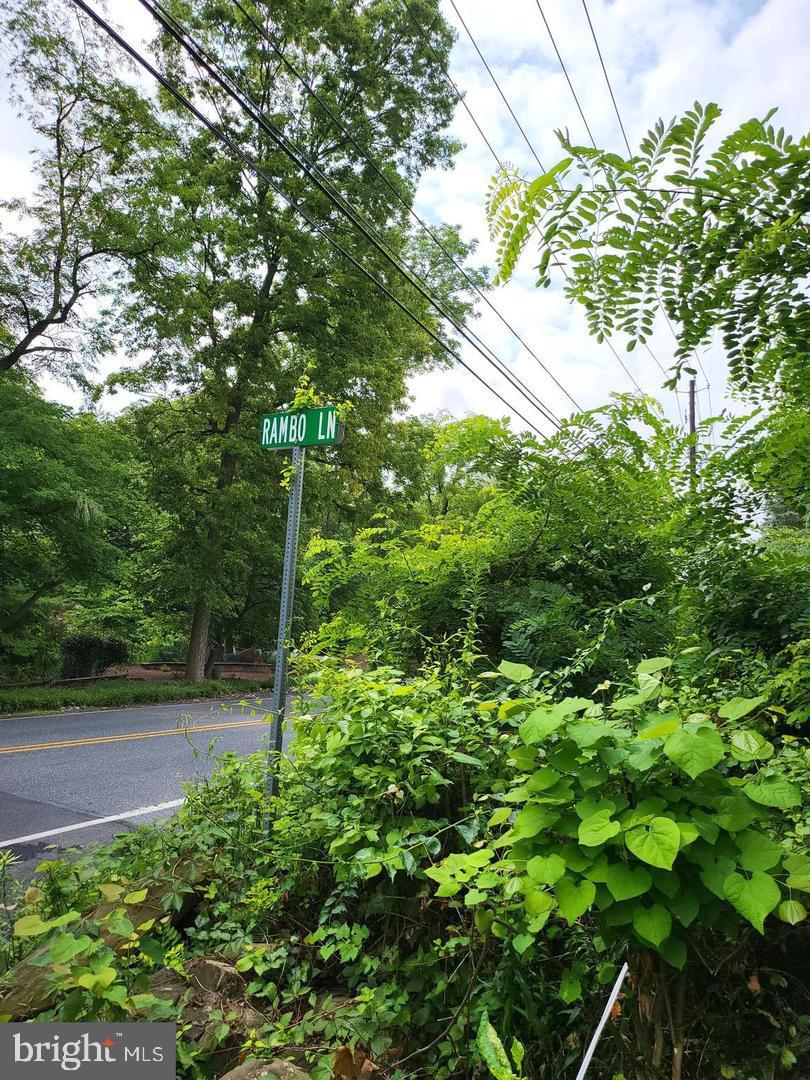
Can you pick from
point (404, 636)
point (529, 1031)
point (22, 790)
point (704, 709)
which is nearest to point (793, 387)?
point (704, 709)

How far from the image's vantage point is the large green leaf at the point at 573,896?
114 cm

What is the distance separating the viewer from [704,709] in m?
1.67

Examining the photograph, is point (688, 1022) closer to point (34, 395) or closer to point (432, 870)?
point (432, 870)

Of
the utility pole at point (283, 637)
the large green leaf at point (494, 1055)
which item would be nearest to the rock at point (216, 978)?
the utility pole at point (283, 637)

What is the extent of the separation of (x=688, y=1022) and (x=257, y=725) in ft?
41.5

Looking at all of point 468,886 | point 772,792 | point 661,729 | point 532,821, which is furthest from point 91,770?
point 772,792

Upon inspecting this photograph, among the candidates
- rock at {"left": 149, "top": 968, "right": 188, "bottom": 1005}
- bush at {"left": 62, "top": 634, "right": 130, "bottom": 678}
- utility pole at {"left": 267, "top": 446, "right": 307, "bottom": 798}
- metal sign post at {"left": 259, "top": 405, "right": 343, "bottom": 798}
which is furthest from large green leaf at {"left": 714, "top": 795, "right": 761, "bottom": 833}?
bush at {"left": 62, "top": 634, "right": 130, "bottom": 678}

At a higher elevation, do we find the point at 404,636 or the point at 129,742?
the point at 404,636

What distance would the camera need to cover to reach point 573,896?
3.85 ft

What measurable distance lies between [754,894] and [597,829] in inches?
10.8

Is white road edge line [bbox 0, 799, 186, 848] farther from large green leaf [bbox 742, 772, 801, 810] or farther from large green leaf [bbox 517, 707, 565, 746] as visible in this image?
large green leaf [bbox 742, 772, 801, 810]

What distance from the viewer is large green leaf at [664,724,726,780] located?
43.9 inches

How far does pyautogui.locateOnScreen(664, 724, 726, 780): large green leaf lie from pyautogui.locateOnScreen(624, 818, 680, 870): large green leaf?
10 centimetres

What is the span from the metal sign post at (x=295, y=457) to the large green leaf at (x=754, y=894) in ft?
7.04
